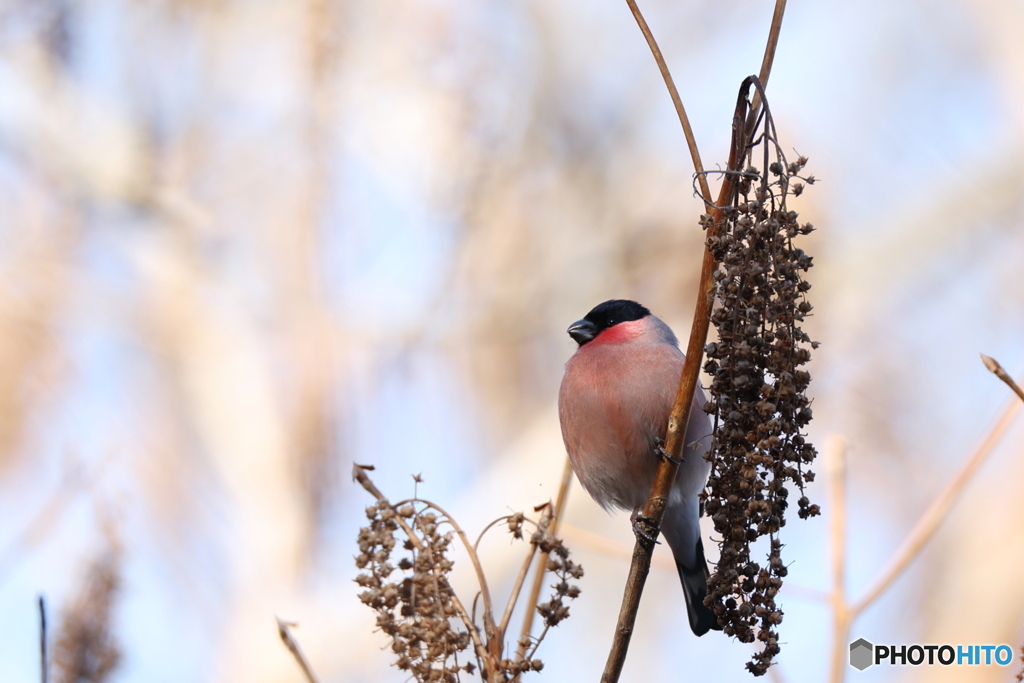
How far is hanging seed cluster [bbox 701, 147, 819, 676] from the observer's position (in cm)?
160

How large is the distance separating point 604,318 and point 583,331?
10cm

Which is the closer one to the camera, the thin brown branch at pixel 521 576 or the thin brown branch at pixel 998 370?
the thin brown branch at pixel 998 370

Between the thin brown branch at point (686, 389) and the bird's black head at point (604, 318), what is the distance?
1.84 meters

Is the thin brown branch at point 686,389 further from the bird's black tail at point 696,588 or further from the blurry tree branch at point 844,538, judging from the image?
the bird's black tail at point 696,588

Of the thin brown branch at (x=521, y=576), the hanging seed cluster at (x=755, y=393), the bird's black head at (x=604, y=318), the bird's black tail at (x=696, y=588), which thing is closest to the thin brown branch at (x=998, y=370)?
the hanging seed cluster at (x=755, y=393)

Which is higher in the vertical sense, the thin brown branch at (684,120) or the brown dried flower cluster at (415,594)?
the thin brown branch at (684,120)

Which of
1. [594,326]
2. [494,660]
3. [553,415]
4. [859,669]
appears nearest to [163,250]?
[553,415]

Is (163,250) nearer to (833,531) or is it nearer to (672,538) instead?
(672,538)

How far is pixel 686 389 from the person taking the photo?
66.2 inches

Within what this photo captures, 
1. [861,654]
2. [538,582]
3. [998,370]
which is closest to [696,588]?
[861,654]

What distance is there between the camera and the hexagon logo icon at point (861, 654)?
344cm

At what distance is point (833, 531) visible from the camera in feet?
7.27

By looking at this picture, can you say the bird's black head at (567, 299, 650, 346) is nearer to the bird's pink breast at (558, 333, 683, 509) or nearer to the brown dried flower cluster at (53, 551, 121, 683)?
the bird's pink breast at (558, 333, 683, 509)

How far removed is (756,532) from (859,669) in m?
2.14
